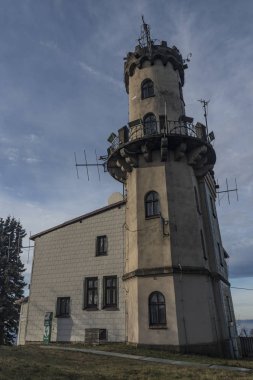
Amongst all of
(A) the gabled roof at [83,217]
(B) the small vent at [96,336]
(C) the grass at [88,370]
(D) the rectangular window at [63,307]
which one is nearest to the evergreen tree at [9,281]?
(A) the gabled roof at [83,217]

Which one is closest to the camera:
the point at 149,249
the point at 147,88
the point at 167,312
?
the point at 167,312

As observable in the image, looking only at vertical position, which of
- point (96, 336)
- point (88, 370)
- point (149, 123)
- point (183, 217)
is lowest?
point (88, 370)

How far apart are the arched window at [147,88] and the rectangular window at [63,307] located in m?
15.7

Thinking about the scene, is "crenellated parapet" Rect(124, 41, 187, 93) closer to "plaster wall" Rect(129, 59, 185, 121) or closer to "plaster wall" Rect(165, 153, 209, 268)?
"plaster wall" Rect(129, 59, 185, 121)

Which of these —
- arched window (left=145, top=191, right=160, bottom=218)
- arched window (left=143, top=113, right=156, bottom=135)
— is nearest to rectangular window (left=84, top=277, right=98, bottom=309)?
arched window (left=145, top=191, right=160, bottom=218)

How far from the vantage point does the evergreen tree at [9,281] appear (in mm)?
40969

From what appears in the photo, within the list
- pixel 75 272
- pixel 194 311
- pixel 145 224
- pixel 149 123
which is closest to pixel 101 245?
pixel 75 272

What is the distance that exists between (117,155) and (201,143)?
5.69m

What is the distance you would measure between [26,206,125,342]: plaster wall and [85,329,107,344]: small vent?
321 millimetres

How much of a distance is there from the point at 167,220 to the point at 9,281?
29963mm

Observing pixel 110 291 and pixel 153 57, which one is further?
pixel 153 57

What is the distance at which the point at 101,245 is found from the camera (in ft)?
80.8

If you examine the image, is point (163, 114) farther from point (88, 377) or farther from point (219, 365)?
point (88, 377)

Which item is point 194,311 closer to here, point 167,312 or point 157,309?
point 167,312
